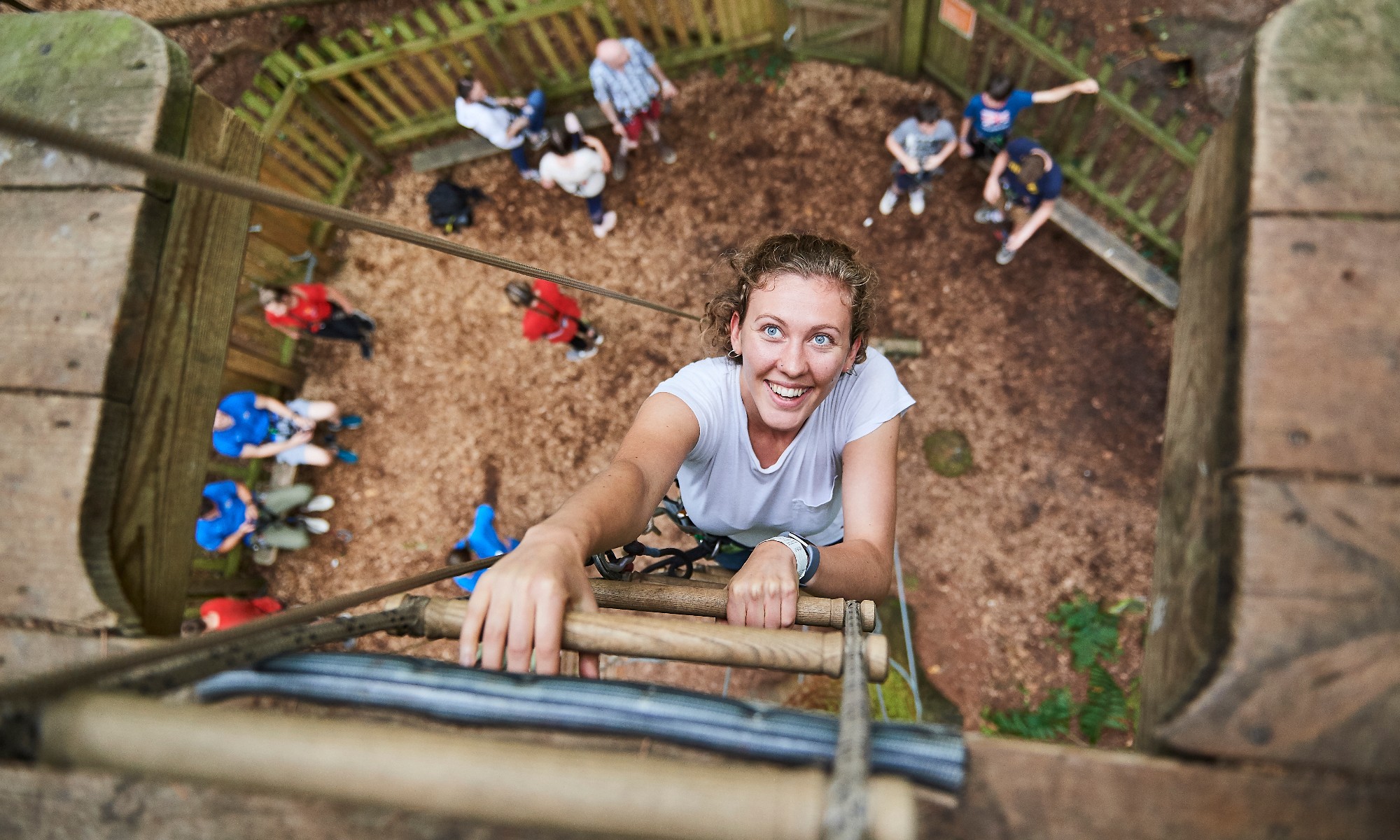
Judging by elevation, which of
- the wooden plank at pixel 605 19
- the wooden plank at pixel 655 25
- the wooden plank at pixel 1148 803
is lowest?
the wooden plank at pixel 1148 803

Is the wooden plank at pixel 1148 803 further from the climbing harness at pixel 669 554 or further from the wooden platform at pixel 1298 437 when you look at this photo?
the climbing harness at pixel 669 554

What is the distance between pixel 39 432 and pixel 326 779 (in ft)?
3.48

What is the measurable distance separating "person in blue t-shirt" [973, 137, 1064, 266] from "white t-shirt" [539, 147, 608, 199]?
313cm

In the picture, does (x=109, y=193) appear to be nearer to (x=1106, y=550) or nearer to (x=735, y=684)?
(x=735, y=684)

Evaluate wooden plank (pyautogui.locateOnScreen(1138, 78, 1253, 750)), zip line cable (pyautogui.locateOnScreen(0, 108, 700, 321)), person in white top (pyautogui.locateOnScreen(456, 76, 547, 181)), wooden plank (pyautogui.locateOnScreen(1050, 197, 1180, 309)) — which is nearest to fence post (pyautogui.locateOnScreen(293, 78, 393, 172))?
person in white top (pyautogui.locateOnScreen(456, 76, 547, 181))

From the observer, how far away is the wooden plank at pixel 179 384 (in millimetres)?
1342

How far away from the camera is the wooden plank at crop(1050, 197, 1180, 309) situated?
4.68 meters

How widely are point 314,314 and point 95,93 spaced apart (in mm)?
4082

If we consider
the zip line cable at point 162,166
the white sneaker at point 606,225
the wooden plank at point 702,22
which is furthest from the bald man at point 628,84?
the zip line cable at point 162,166

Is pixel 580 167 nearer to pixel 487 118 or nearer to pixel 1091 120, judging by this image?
pixel 487 118

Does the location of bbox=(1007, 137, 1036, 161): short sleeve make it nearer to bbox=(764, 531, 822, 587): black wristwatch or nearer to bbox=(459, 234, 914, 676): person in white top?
bbox=(459, 234, 914, 676): person in white top

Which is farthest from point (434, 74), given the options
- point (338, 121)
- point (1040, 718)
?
point (1040, 718)

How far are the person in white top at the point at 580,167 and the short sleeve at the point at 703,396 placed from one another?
350 centimetres

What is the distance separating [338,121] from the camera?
5.61 m
